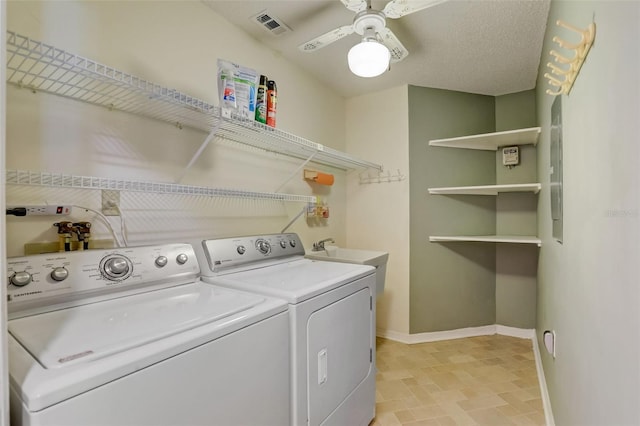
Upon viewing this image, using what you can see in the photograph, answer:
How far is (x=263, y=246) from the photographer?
5.57ft

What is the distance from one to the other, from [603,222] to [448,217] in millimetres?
2223

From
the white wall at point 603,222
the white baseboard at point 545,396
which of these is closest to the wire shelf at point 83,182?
the white wall at point 603,222

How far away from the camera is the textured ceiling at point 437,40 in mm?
1838

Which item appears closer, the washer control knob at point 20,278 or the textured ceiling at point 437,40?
the washer control knob at point 20,278

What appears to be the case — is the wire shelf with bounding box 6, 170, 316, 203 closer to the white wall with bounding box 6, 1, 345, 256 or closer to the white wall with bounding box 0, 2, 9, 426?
the white wall with bounding box 6, 1, 345, 256

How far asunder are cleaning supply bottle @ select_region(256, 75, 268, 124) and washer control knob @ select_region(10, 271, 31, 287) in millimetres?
1051

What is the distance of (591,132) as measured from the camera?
3.14 feet

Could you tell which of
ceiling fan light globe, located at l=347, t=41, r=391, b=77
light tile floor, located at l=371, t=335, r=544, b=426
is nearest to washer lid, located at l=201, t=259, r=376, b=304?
light tile floor, located at l=371, t=335, r=544, b=426

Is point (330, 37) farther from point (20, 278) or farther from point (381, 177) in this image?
point (20, 278)

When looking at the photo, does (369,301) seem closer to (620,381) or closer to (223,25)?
(620,381)

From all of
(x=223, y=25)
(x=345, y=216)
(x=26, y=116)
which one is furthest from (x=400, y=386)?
(x=223, y=25)

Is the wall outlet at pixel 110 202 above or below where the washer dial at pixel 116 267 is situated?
above

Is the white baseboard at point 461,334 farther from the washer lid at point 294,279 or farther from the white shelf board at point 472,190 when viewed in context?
the washer lid at point 294,279

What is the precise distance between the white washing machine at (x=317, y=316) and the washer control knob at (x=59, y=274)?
524 millimetres
